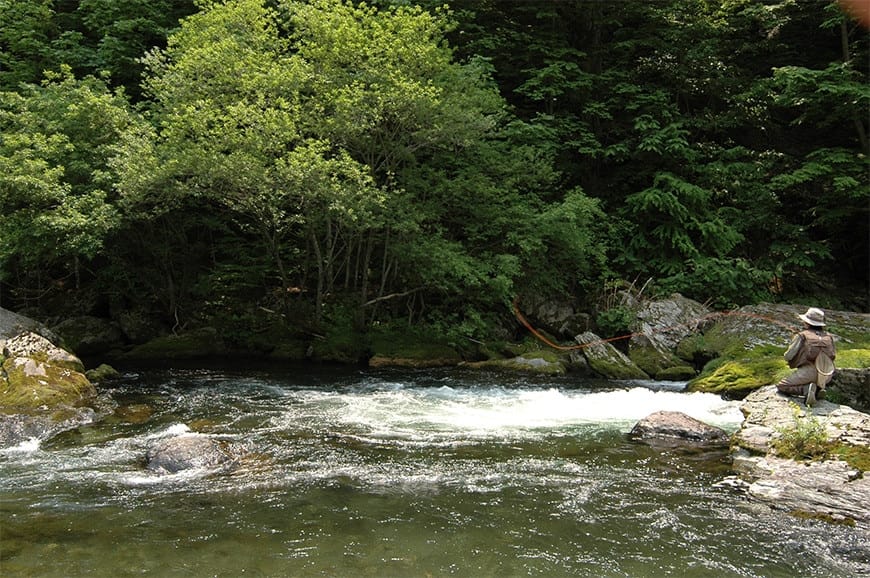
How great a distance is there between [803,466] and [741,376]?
5.87 m

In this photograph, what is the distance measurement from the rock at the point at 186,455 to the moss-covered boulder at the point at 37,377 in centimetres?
355

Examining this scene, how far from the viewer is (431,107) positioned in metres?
15.7

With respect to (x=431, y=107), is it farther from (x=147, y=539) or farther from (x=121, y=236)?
→ (x=147, y=539)

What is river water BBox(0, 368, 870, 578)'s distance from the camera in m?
5.46

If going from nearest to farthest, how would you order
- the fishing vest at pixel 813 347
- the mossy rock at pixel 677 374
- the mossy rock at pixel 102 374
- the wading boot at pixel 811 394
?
the fishing vest at pixel 813 347
the wading boot at pixel 811 394
the mossy rock at pixel 102 374
the mossy rock at pixel 677 374

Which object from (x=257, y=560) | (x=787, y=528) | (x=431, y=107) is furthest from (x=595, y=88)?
(x=257, y=560)

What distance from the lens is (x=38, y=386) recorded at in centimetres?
1094

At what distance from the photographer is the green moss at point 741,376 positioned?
12562 mm

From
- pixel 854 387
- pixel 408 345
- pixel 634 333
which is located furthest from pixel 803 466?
pixel 408 345

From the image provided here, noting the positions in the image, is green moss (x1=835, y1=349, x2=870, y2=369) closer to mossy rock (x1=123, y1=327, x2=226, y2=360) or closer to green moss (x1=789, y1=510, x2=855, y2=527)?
green moss (x1=789, y1=510, x2=855, y2=527)

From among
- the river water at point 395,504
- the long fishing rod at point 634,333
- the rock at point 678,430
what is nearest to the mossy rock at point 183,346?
the river water at point 395,504

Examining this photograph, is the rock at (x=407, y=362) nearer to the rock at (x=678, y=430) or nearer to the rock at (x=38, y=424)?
the rock at (x=38, y=424)

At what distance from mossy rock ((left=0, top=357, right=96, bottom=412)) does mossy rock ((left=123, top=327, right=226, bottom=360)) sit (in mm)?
6256

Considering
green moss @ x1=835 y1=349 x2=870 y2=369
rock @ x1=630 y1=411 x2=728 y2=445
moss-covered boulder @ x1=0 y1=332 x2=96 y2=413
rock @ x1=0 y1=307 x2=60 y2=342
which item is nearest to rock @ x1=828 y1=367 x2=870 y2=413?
green moss @ x1=835 y1=349 x2=870 y2=369
